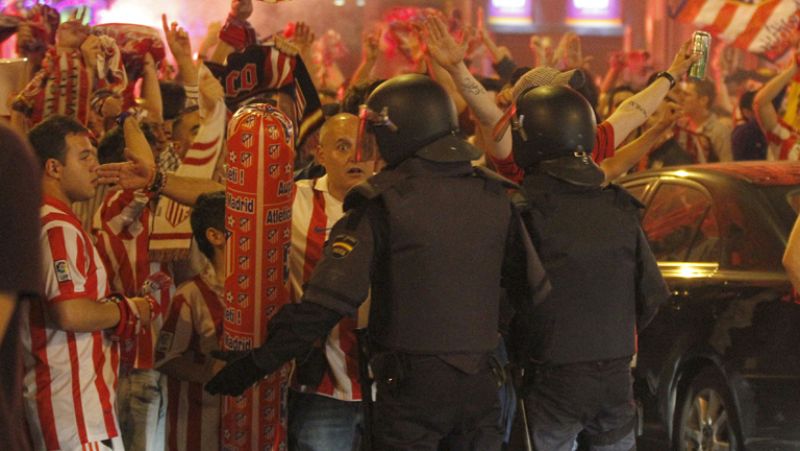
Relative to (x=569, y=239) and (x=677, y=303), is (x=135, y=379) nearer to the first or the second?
(x=569, y=239)

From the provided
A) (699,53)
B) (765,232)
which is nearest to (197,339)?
(699,53)

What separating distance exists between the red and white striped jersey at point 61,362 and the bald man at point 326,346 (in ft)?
2.53

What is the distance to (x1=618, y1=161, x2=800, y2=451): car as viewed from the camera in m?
5.79

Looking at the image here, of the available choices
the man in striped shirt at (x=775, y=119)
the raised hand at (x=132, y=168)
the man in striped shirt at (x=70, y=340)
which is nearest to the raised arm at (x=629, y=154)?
the raised hand at (x=132, y=168)

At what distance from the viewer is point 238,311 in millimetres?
5074

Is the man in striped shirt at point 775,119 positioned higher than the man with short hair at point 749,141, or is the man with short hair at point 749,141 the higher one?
the man in striped shirt at point 775,119

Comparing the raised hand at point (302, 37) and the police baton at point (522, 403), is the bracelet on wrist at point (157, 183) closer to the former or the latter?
the police baton at point (522, 403)

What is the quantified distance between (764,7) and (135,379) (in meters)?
7.31

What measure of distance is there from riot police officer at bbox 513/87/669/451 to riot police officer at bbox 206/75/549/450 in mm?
315

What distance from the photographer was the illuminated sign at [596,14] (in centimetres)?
2448

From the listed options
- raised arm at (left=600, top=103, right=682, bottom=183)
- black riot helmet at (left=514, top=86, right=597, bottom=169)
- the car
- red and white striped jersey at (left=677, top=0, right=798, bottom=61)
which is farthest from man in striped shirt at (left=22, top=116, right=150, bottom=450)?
red and white striped jersey at (left=677, top=0, right=798, bottom=61)

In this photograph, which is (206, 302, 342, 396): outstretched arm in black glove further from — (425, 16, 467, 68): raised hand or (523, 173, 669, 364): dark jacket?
(425, 16, 467, 68): raised hand

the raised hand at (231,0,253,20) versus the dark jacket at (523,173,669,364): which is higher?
the raised hand at (231,0,253,20)

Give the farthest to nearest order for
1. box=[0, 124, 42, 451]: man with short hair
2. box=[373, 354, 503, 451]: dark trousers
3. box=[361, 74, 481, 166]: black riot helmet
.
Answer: box=[361, 74, 481, 166]: black riot helmet
box=[373, 354, 503, 451]: dark trousers
box=[0, 124, 42, 451]: man with short hair
